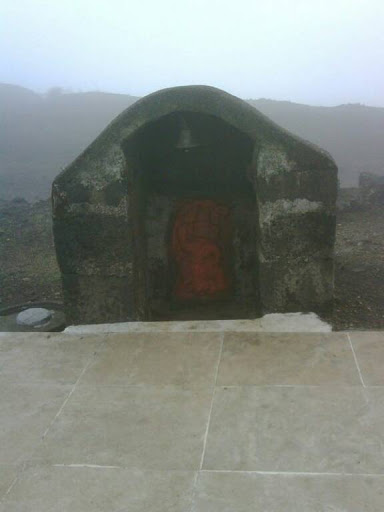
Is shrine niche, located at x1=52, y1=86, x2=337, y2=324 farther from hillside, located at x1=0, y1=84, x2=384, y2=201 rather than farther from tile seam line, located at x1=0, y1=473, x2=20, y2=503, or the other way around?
hillside, located at x1=0, y1=84, x2=384, y2=201

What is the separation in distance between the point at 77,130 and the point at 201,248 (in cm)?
1564

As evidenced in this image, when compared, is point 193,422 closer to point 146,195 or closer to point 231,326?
point 231,326

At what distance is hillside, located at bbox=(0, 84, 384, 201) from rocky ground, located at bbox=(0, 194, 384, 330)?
191 inches

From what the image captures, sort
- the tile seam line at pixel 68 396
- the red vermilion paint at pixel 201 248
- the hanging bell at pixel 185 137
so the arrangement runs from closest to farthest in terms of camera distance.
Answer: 1. the tile seam line at pixel 68 396
2. the hanging bell at pixel 185 137
3. the red vermilion paint at pixel 201 248

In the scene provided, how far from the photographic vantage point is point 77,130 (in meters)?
19.8

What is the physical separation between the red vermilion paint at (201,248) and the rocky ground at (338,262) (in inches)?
38.5

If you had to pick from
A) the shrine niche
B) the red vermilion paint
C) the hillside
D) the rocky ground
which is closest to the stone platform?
the shrine niche

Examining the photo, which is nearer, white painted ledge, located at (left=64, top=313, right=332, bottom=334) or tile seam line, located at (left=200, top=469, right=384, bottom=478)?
tile seam line, located at (left=200, top=469, right=384, bottom=478)

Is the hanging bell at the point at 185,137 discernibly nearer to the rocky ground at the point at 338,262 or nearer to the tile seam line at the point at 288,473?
the rocky ground at the point at 338,262

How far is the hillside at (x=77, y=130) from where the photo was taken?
630 inches

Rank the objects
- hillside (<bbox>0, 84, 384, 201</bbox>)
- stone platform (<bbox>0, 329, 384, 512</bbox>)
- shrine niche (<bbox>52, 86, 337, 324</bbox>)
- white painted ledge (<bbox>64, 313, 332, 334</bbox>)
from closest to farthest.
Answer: stone platform (<bbox>0, 329, 384, 512</bbox>) < white painted ledge (<bbox>64, 313, 332, 334</bbox>) < shrine niche (<bbox>52, 86, 337, 324</bbox>) < hillside (<bbox>0, 84, 384, 201</bbox>)

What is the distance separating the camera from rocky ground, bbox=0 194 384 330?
16.6ft

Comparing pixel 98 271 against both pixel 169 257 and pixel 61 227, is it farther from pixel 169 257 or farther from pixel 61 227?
pixel 169 257

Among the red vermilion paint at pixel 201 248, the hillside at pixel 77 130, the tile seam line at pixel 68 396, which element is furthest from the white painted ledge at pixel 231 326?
the hillside at pixel 77 130
